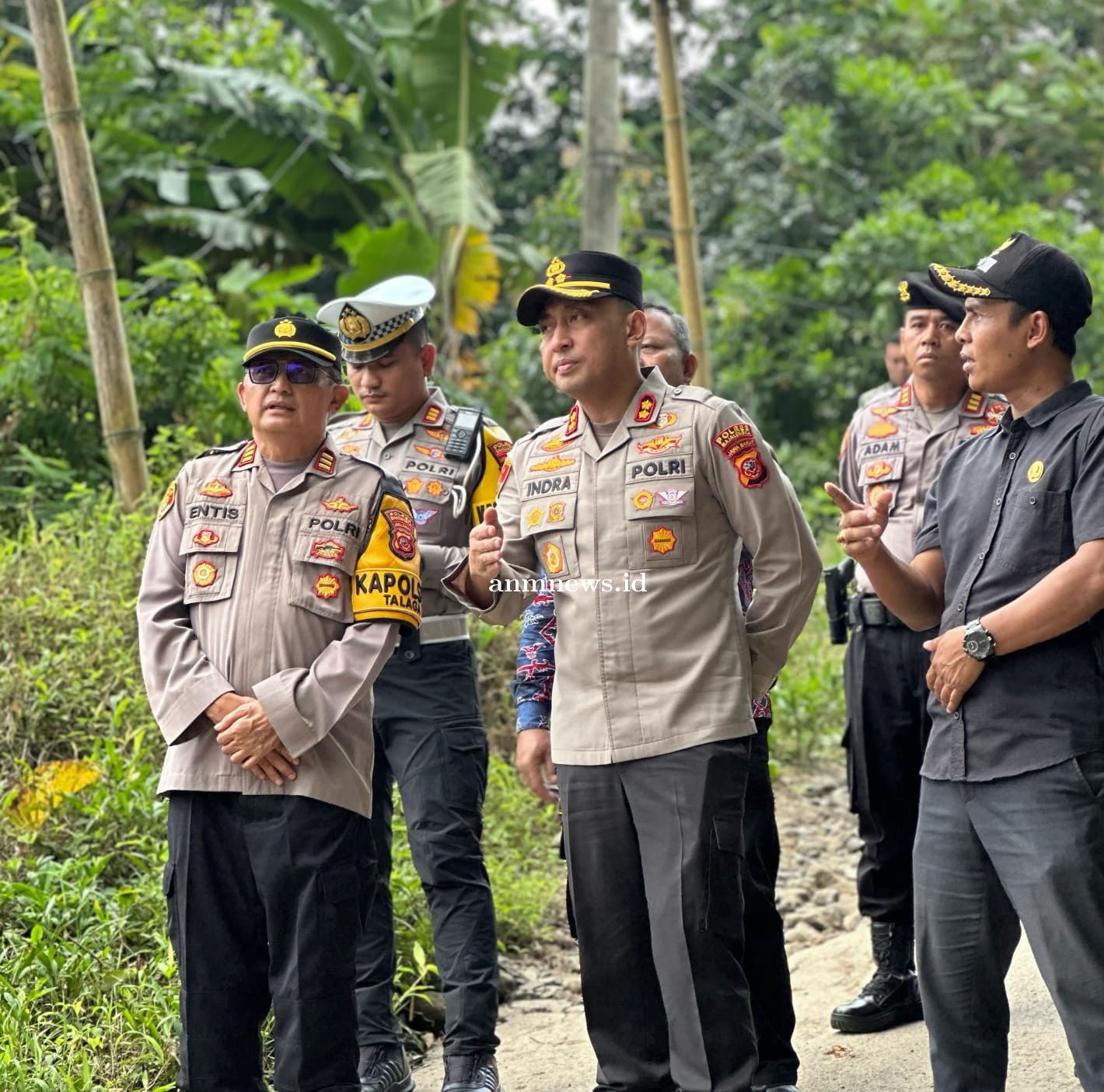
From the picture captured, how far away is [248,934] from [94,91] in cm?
942

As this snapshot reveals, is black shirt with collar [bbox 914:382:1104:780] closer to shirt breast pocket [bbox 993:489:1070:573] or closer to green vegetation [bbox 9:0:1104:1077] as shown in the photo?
shirt breast pocket [bbox 993:489:1070:573]

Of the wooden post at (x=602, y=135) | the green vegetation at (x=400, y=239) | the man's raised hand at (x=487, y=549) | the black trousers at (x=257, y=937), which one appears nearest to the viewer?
the black trousers at (x=257, y=937)

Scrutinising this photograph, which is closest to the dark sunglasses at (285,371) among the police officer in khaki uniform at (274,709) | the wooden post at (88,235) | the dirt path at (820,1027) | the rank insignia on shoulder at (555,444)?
the police officer in khaki uniform at (274,709)

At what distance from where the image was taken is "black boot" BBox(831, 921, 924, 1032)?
4637 millimetres

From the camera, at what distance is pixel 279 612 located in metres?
3.54

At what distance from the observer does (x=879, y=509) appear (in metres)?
3.30

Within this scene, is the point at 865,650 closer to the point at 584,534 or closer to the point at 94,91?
the point at 584,534

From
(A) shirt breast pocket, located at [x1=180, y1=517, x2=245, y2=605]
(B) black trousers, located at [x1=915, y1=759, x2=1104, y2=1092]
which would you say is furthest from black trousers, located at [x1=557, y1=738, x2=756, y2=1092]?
(A) shirt breast pocket, located at [x1=180, y1=517, x2=245, y2=605]

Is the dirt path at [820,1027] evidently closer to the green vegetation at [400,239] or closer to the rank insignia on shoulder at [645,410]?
the green vegetation at [400,239]

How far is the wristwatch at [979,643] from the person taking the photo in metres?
3.12

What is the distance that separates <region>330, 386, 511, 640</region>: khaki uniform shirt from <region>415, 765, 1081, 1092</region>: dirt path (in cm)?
147

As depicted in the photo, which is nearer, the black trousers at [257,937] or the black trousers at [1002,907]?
the black trousers at [1002,907]

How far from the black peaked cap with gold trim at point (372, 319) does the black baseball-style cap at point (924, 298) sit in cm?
158

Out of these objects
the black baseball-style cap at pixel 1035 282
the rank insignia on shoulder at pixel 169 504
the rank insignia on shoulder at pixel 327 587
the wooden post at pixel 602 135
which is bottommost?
the rank insignia on shoulder at pixel 327 587
